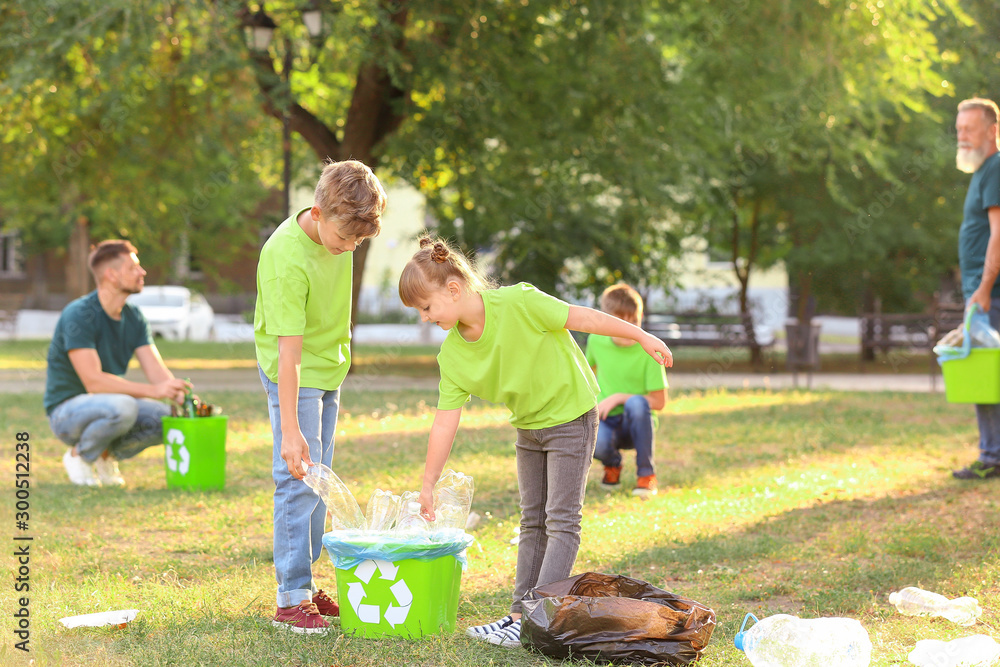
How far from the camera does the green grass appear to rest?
3525 millimetres

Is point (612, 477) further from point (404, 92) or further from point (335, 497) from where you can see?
point (404, 92)

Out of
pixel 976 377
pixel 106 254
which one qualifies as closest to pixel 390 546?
pixel 106 254

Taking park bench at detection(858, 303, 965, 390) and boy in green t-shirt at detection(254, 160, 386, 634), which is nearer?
boy in green t-shirt at detection(254, 160, 386, 634)

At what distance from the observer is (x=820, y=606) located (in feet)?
13.0

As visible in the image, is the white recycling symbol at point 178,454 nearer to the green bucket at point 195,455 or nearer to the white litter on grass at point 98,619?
the green bucket at point 195,455

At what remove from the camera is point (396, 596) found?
349 cm

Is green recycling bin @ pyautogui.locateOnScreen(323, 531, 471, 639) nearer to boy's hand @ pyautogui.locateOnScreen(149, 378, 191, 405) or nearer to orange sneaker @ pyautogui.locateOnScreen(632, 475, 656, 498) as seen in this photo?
orange sneaker @ pyautogui.locateOnScreen(632, 475, 656, 498)

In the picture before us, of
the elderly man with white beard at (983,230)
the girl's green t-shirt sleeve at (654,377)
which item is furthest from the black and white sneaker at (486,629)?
the elderly man with white beard at (983,230)

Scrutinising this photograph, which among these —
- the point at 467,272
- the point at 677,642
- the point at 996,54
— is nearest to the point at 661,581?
the point at 677,642

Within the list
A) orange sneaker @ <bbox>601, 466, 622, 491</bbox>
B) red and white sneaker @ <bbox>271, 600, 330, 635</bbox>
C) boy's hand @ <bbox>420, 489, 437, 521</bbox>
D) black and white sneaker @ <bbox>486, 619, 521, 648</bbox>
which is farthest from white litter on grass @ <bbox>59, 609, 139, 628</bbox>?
orange sneaker @ <bbox>601, 466, 622, 491</bbox>

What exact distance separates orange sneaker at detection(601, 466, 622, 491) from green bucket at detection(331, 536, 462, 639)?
2.99 meters

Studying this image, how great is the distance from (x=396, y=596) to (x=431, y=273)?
1.13 meters

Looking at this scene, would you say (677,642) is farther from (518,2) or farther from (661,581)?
(518,2)

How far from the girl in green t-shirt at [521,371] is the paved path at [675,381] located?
9.32m
